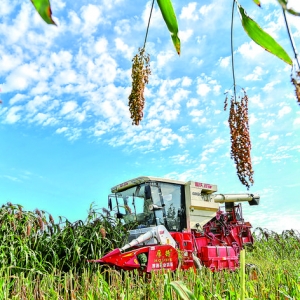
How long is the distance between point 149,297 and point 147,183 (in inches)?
203

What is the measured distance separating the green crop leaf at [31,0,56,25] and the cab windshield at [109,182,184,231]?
8.05 m

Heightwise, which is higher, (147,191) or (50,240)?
(147,191)

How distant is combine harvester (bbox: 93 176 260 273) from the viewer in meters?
7.57

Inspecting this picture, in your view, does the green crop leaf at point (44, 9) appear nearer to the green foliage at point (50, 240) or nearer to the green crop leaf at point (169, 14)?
the green crop leaf at point (169, 14)

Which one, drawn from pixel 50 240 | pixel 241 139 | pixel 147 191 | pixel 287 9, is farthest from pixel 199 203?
pixel 287 9

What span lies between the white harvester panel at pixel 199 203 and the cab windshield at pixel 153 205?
218 millimetres

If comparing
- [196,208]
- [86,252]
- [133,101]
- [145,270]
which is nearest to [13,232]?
[86,252]

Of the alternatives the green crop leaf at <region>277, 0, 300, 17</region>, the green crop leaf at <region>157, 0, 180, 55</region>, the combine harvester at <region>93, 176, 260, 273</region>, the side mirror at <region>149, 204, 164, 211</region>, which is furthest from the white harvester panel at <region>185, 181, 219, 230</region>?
the green crop leaf at <region>277, 0, 300, 17</region>

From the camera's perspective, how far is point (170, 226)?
9.24m

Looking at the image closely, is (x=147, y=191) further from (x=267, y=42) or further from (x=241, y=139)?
(x=267, y=42)

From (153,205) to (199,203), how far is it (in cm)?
174

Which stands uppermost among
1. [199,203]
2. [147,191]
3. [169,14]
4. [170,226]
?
[147,191]

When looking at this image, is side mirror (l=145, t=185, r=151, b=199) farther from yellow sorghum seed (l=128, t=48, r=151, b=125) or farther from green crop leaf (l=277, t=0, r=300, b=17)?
green crop leaf (l=277, t=0, r=300, b=17)

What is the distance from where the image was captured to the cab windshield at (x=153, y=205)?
9.06m
